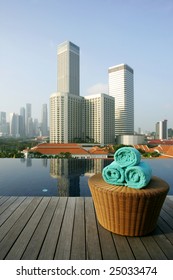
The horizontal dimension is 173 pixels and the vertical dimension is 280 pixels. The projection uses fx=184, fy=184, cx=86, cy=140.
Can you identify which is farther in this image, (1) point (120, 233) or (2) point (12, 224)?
(2) point (12, 224)

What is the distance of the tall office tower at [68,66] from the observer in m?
76.9

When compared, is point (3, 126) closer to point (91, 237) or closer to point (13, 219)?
point (13, 219)

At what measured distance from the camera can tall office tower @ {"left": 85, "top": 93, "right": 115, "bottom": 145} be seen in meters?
52.0

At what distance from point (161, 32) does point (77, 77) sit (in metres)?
84.2

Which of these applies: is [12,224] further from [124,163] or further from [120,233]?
[124,163]

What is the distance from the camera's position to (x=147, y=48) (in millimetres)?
5211

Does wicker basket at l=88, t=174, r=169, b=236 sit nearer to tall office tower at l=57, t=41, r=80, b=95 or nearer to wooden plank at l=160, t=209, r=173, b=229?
wooden plank at l=160, t=209, r=173, b=229

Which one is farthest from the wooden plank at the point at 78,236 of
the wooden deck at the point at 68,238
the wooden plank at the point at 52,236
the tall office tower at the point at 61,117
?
the tall office tower at the point at 61,117

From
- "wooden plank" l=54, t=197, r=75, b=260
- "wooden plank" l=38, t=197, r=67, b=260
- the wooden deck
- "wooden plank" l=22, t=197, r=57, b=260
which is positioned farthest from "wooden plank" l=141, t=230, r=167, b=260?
"wooden plank" l=22, t=197, r=57, b=260

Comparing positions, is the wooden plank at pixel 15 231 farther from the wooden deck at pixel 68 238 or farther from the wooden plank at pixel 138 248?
the wooden plank at pixel 138 248

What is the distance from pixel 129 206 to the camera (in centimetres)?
172

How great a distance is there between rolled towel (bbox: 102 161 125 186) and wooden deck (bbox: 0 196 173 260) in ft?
1.69

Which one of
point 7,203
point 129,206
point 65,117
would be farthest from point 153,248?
point 65,117

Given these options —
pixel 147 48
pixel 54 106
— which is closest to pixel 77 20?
pixel 147 48
